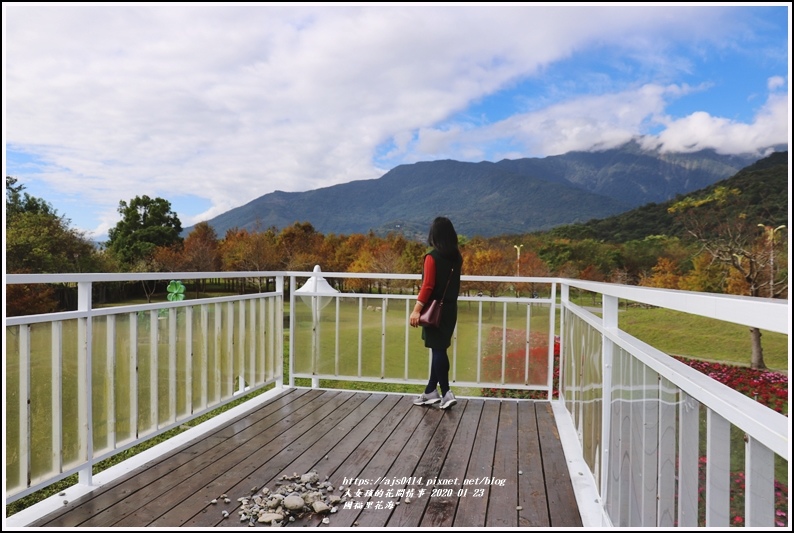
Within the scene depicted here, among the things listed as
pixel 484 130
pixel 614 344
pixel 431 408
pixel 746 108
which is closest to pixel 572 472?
pixel 614 344

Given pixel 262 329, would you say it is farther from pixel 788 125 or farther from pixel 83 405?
pixel 788 125

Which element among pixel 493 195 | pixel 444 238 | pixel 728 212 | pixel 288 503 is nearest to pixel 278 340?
pixel 444 238

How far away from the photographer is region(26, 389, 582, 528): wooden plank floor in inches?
84.2

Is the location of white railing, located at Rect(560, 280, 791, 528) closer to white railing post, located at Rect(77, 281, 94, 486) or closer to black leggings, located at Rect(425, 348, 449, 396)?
black leggings, located at Rect(425, 348, 449, 396)

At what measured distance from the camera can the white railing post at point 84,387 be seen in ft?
7.79

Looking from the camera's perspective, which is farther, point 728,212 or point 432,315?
point 728,212

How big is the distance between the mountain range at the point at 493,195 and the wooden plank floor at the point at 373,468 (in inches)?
1205

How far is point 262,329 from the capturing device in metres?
4.11

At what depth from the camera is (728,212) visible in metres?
25.2

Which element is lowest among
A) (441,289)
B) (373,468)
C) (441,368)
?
(373,468)

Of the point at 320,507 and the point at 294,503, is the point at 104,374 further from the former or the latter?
the point at 320,507

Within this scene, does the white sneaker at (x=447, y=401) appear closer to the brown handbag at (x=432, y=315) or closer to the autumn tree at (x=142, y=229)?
the brown handbag at (x=432, y=315)

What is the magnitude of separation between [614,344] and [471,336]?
2.52 m

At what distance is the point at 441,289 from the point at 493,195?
1942 inches
